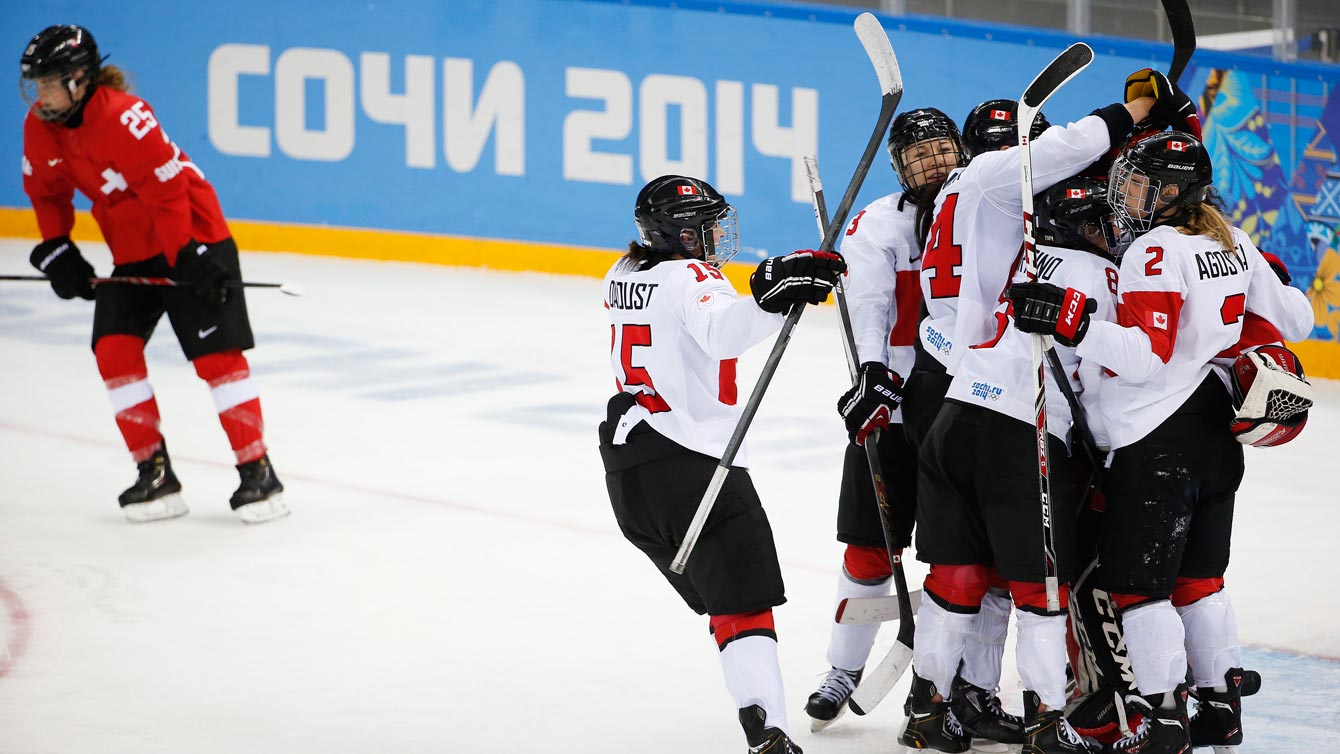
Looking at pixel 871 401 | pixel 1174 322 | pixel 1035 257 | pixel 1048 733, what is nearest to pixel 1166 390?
pixel 1174 322

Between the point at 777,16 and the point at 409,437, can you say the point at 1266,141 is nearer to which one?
the point at 777,16

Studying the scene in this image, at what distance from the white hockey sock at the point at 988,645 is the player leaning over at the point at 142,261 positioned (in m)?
2.77

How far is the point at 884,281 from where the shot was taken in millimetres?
3637

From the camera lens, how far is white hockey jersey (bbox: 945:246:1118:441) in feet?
10.6

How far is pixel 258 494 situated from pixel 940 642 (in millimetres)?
2802

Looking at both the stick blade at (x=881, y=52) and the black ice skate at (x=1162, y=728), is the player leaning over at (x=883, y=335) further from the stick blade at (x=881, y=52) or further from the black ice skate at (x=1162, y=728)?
the black ice skate at (x=1162, y=728)

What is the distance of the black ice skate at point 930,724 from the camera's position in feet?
11.1

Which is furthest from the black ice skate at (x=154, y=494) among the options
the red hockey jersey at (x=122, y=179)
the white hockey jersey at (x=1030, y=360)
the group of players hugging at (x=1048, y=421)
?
the white hockey jersey at (x=1030, y=360)

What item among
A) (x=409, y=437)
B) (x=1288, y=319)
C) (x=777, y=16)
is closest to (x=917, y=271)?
(x=1288, y=319)

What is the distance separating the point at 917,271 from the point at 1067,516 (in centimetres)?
72

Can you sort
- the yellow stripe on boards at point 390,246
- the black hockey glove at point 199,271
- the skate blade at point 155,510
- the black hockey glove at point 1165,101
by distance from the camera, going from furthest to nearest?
the yellow stripe on boards at point 390,246, the skate blade at point 155,510, the black hockey glove at point 199,271, the black hockey glove at point 1165,101

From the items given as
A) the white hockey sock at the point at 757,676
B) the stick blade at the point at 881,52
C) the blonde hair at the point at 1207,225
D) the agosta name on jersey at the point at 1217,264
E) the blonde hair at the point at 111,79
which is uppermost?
the blonde hair at the point at 111,79

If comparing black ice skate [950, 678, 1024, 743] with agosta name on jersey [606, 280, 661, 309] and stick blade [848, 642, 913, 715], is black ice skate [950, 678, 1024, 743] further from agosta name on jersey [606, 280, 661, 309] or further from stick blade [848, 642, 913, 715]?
agosta name on jersey [606, 280, 661, 309]

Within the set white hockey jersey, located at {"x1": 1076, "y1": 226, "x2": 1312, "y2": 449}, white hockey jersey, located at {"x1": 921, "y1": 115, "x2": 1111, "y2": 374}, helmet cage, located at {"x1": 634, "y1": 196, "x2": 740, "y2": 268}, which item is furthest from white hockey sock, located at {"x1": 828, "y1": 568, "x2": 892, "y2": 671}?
helmet cage, located at {"x1": 634, "y1": 196, "x2": 740, "y2": 268}
